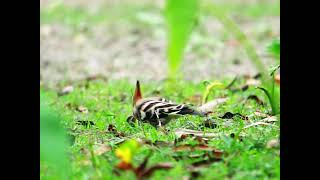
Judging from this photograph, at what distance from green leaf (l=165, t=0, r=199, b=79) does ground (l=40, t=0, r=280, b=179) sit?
2.64ft

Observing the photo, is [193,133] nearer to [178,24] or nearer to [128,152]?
[128,152]

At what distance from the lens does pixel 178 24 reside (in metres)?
1.65

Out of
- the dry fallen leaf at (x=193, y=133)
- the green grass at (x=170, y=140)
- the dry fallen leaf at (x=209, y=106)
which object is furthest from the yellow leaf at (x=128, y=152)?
the dry fallen leaf at (x=209, y=106)

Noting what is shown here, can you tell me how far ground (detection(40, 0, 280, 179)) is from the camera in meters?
2.60

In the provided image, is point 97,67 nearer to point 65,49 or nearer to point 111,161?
point 65,49

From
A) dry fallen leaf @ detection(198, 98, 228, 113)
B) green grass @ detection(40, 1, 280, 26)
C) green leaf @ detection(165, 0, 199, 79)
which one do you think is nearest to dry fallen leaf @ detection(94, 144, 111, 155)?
dry fallen leaf @ detection(198, 98, 228, 113)

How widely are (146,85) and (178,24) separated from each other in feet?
12.6

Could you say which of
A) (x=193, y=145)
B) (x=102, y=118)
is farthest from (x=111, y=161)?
(x=102, y=118)

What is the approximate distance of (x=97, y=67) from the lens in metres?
6.84

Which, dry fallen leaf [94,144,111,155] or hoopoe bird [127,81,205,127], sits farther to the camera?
hoopoe bird [127,81,205,127]

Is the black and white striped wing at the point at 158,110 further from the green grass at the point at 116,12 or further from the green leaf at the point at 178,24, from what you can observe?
the green grass at the point at 116,12

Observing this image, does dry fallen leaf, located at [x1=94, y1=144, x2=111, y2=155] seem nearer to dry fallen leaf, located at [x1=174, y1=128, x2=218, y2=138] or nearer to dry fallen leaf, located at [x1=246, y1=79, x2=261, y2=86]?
dry fallen leaf, located at [x1=174, y1=128, x2=218, y2=138]
